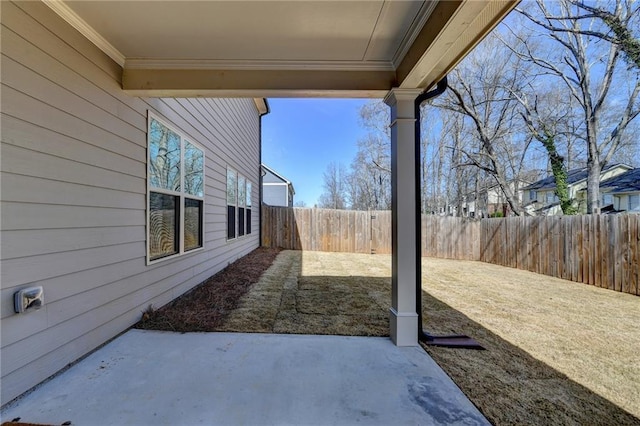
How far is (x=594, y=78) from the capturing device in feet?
28.6

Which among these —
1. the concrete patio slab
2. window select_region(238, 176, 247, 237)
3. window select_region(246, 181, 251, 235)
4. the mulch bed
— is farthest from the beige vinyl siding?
window select_region(246, 181, 251, 235)

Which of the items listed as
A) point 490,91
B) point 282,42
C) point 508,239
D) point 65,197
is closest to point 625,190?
point 490,91

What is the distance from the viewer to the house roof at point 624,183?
1331 centimetres

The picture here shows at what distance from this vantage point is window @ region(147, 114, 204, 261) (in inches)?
136

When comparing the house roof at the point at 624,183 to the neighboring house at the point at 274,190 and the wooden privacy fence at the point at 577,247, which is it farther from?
the neighboring house at the point at 274,190

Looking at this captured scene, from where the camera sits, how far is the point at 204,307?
3.80 meters

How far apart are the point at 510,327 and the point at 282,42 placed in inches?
157

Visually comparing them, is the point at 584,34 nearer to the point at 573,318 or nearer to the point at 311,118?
the point at 573,318

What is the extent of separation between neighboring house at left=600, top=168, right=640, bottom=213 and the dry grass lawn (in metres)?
11.8

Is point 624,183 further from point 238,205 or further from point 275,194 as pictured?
point 275,194

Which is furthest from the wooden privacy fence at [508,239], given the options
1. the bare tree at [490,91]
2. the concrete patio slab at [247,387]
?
the concrete patio slab at [247,387]

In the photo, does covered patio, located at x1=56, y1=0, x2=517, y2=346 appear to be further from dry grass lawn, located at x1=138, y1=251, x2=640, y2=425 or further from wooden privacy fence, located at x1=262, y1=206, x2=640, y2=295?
wooden privacy fence, located at x1=262, y1=206, x2=640, y2=295

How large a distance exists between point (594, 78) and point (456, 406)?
1131cm

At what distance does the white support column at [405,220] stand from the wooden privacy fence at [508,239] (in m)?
5.10
